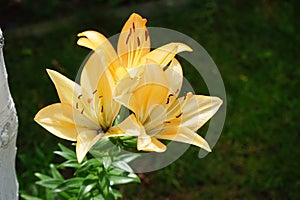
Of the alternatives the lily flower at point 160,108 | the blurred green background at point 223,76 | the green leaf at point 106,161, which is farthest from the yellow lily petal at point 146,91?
the blurred green background at point 223,76

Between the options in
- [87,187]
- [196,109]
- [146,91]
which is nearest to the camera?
[146,91]

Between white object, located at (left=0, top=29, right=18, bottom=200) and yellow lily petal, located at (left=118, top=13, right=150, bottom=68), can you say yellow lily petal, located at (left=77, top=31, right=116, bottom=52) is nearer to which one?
yellow lily petal, located at (left=118, top=13, right=150, bottom=68)

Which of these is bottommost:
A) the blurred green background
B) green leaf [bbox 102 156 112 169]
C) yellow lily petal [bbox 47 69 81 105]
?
the blurred green background

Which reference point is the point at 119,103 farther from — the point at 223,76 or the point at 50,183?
the point at 223,76

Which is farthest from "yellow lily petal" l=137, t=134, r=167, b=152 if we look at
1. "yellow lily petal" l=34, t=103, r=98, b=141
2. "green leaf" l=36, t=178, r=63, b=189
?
"green leaf" l=36, t=178, r=63, b=189

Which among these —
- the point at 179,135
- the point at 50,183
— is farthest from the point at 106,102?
the point at 50,183

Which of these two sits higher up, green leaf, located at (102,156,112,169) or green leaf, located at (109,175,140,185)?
green leaf, located at (102,156,112,169)

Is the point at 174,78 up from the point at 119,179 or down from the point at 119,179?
up
